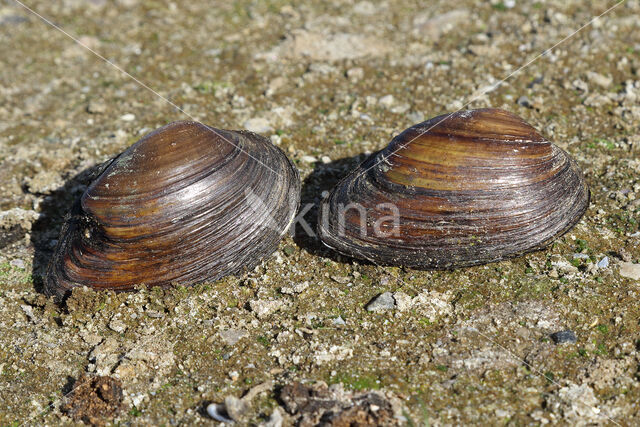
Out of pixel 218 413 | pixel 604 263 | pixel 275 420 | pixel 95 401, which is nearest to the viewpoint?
pixel 275 420

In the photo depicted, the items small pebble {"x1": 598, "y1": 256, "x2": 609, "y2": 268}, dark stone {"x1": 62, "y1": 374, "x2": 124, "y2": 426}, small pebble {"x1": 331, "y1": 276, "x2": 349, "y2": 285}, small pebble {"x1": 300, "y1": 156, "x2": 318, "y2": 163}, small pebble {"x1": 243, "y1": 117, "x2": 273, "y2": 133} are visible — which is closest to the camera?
dark stone {"x1": 62, "y1": 374, "x2": 124, "y2": 426}

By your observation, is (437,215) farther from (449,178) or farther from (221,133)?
(221,133)

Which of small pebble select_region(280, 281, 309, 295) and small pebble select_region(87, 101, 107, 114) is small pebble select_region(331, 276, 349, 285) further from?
small pebble select_region(87, 101, 107, 114)

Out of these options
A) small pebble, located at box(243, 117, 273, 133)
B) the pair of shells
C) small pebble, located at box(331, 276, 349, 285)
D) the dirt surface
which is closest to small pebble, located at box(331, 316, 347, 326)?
the dirt surface

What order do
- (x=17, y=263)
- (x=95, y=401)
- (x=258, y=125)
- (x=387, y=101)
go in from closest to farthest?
(x=95, y=401) < (x=17, y=263) < (x=258, y=125) < (x=387, y=101)

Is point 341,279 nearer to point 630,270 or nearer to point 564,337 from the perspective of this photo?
point 564,337

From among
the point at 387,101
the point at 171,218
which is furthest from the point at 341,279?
the point at 387,101
